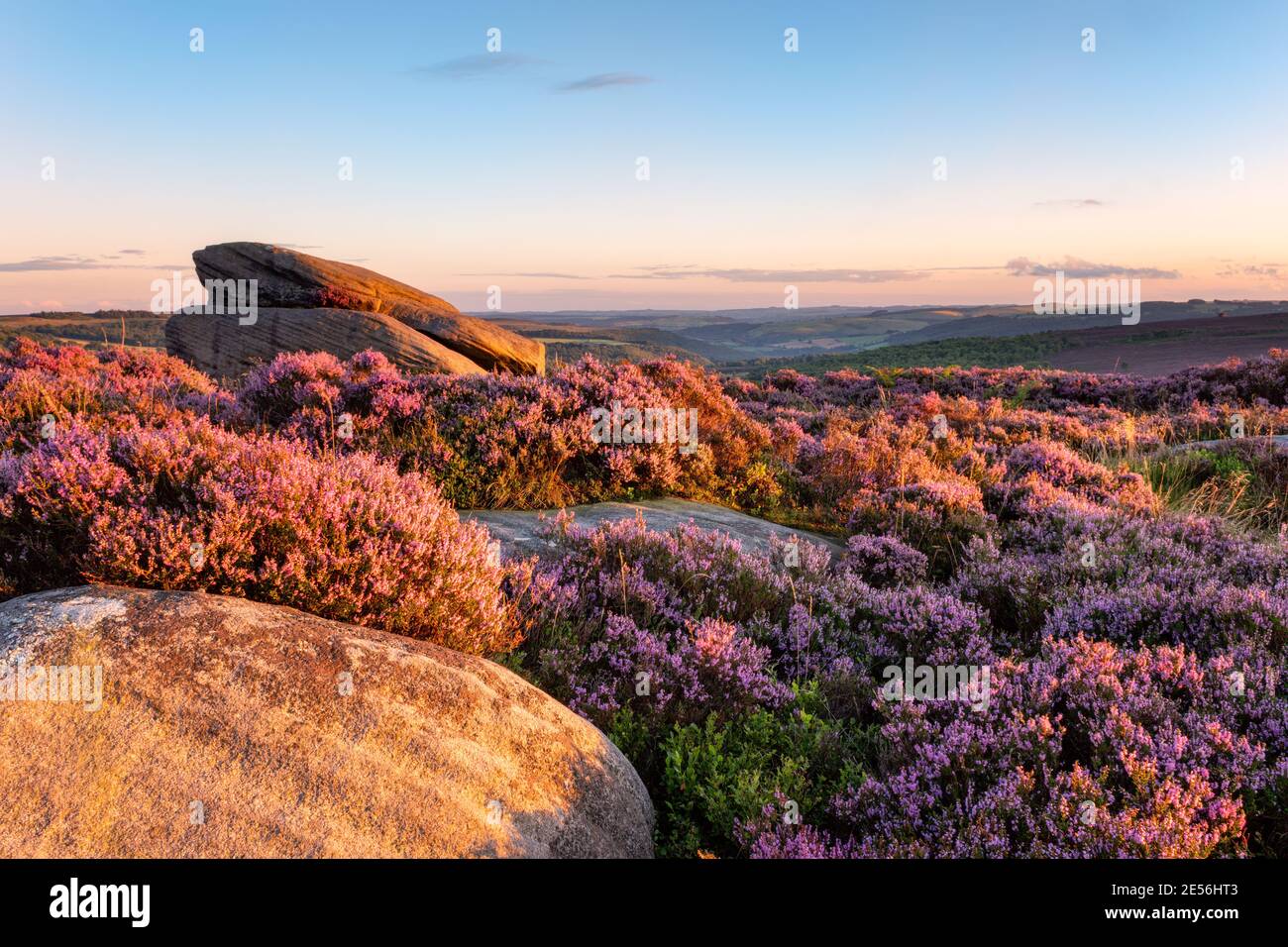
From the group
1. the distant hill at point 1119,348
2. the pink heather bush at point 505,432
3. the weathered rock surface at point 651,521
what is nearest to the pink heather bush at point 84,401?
the pink heather bush at point 505,432

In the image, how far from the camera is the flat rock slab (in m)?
6.15

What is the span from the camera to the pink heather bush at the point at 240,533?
3.36 meters

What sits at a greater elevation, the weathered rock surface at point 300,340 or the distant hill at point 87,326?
the distant hill at point 87,326

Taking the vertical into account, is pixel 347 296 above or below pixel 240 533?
above

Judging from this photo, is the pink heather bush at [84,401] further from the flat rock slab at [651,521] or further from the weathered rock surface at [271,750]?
the flat rock slab at [651,521]

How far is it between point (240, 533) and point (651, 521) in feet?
13.5

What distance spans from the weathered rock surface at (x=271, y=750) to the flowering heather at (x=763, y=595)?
46cm

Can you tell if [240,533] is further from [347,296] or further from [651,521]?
[347,296]

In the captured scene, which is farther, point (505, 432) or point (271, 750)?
point (505, 432)

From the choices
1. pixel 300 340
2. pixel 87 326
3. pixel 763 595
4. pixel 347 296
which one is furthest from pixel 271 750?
pixel 87 326

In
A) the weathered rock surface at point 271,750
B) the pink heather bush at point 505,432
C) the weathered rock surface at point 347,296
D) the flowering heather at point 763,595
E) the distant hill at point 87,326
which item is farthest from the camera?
the distant hill at point 87,326

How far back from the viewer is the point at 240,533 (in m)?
3.51
